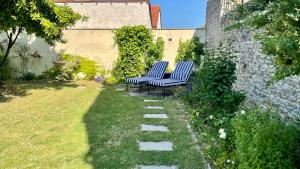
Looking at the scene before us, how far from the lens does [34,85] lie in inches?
486

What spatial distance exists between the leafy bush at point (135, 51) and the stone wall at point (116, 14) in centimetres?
1064

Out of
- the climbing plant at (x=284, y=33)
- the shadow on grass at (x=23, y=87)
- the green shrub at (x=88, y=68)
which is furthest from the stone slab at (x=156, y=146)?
the green shrub at (x=88, y=68)

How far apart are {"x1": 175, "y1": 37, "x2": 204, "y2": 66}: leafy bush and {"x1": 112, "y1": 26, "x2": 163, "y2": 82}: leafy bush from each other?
89cm

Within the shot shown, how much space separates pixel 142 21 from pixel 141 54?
11170 millimetres

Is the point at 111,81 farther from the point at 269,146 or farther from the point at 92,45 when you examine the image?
the point at 269,146

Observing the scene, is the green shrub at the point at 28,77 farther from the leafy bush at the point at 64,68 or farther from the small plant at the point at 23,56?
the leafy bush at the point at 64,68

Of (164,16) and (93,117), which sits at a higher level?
(164,16)

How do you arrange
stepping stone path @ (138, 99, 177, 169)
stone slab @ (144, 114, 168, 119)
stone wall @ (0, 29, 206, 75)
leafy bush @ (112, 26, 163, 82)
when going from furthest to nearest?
stone wall @ (0, 29, 206, 75) → leafy bush @ (112, 26, 163, 82) → stone slab @ (144, 114, 168, 119) → stepping stone path @ (138, 99, 177, 169)

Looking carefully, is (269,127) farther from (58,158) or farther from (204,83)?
(204,83)

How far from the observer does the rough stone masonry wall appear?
5.12 metres

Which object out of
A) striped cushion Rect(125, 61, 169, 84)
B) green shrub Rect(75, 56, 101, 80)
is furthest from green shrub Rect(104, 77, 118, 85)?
striped cushion Rect(125, 61, 169, 84)

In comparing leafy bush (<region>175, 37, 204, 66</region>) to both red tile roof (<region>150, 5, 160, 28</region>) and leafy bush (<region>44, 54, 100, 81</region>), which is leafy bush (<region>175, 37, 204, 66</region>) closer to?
leafy bush (<region>44, 54, 100, 81</region>)

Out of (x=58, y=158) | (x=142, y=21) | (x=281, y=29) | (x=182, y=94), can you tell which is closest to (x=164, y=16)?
(x=142, y=21)

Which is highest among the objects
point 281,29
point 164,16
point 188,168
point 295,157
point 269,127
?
point 164,16
